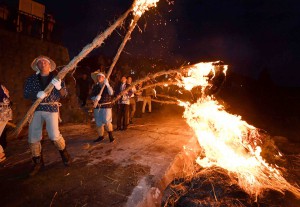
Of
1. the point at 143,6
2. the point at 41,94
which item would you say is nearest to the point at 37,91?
the point at 41,94

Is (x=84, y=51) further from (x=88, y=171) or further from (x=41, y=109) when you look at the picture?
(x=88, y=171)

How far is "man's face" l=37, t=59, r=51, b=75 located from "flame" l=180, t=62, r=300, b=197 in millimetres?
4370

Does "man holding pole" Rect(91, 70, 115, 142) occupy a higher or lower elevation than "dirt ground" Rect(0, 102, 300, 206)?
higher

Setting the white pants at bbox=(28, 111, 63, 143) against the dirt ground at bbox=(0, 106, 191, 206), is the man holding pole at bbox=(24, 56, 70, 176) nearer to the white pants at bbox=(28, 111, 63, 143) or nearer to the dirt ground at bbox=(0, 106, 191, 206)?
the white pants at bbox=(28, 111, 63, 143)

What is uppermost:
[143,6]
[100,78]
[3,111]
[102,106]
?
[143,6]

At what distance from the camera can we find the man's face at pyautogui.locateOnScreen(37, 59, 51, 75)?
196 inches

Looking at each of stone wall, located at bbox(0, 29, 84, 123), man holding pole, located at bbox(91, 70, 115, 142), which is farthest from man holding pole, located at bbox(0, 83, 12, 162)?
man holding pole, located at bbox(91, 70, 115, 142)

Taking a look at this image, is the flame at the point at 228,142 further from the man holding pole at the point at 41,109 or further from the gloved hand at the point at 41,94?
the gloved hand at the point at 41,94

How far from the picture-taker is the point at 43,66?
16.3ft

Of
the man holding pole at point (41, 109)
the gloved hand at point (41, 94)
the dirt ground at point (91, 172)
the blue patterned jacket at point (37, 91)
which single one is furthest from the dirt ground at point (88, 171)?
the gloved hand at point (41, 94)

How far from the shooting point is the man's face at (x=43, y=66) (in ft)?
16.4

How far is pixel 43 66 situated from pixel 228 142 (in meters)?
5.84

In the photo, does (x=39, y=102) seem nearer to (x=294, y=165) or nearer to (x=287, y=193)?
(x=287, y=193)

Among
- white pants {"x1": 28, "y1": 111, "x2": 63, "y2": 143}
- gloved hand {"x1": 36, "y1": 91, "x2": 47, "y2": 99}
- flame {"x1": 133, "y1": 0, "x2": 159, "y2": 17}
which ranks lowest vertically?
white pants {"x1": 28, "y1": 111, "x2": 63, "y2": 143}
